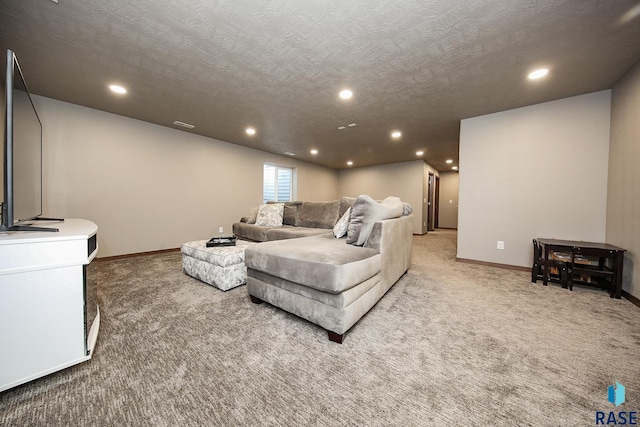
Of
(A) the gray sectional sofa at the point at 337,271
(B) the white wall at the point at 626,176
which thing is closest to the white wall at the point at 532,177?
(B) the white wall at the point at 626,176

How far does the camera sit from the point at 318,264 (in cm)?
144

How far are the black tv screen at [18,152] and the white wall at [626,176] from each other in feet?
15.6

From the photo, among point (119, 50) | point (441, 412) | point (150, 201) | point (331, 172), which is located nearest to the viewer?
point (441, 412)

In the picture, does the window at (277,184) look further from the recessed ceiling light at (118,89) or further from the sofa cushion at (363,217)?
the sofa cushion at (363,217)

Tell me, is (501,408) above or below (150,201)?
below

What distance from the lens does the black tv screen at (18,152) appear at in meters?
1.11

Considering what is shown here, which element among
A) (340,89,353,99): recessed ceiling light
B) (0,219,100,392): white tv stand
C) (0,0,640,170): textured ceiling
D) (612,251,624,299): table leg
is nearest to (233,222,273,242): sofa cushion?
(0,0,640,170): textured ceiling

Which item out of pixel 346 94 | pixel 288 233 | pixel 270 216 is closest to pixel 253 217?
pixel 270 216

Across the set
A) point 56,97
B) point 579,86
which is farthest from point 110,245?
point 579,86

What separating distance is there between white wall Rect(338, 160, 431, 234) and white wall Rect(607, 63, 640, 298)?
13.5 ft

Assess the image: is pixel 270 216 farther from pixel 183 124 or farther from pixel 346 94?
pixel 346 94

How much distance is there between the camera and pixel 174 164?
165 inches

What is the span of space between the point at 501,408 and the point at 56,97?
17.8ft

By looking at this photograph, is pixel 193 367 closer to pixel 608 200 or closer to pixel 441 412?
pixel 441 412
